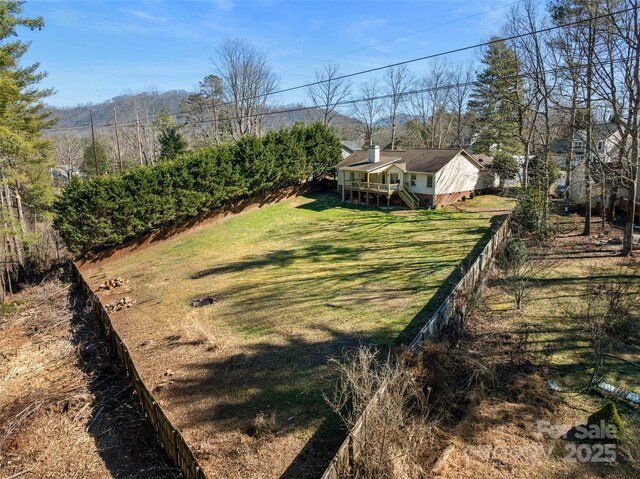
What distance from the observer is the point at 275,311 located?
13.2 m

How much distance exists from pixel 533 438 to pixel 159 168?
75.1ft

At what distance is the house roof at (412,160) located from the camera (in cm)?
2852

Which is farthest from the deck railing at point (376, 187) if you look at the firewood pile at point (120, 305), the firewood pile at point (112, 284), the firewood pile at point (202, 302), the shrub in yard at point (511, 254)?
the firewood pile at point (120, 305)

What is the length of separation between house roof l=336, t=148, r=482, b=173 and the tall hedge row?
10.9 ft

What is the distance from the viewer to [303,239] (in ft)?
75.1

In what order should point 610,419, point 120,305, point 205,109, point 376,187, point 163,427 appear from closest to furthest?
point 610,419 → point 163,427 → point 120,305 → point 376,187 → point 205,109

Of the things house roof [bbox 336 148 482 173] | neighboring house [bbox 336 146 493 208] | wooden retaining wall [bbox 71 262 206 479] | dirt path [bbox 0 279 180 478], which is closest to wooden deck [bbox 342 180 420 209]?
neighboring house [bbox 336 146 493 208]

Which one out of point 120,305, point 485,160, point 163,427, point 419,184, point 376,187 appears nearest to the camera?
point 163,427

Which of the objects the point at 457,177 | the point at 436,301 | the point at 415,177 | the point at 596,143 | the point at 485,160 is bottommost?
the point at 436,301

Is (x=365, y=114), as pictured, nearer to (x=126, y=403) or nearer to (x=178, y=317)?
(x=178, y=317)

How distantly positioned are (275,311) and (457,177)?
21.6 metres

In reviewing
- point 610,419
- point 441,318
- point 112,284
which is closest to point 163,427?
point 441,318

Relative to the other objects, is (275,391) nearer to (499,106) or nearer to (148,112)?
(499,106)

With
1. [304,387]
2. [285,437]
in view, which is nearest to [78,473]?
[285,437]
